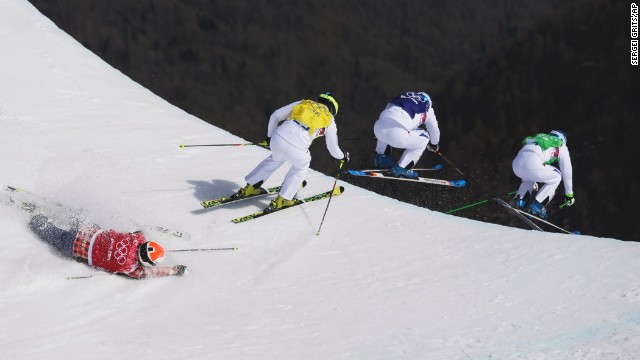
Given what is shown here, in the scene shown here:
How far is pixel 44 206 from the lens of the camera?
7.11m

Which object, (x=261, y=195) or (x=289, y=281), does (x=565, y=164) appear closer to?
(x=261, y=195)

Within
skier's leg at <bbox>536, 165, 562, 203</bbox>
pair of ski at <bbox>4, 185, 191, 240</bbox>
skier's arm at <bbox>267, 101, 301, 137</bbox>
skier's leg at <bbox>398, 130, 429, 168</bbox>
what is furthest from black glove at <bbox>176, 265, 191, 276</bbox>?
skier's leg at <bbox>536, 165, 562, 203</bbox>

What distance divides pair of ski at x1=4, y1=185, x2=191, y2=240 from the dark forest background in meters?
2.33

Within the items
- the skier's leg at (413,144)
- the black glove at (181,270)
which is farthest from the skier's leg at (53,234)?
the skier's leg at (413,144)

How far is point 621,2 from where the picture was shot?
321 ft

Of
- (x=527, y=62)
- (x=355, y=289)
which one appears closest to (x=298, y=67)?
(x=527, y=62)

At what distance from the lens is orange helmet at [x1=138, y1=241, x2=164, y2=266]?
620 cm

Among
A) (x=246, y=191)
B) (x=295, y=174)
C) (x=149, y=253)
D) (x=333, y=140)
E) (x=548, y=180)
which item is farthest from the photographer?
→ (x=548, y=180)

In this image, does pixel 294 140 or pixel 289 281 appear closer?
pixel 289 281

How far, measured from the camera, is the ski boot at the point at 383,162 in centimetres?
1102

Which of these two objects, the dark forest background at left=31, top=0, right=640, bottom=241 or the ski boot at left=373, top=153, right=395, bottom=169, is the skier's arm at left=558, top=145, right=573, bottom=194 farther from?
the dark forest background at left=31, top=0, right=640, bottom=241

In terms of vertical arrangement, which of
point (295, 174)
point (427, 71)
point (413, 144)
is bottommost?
point (427, 71)

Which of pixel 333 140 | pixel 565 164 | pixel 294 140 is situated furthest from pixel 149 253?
pixel 565 164

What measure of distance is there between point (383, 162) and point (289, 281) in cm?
453
